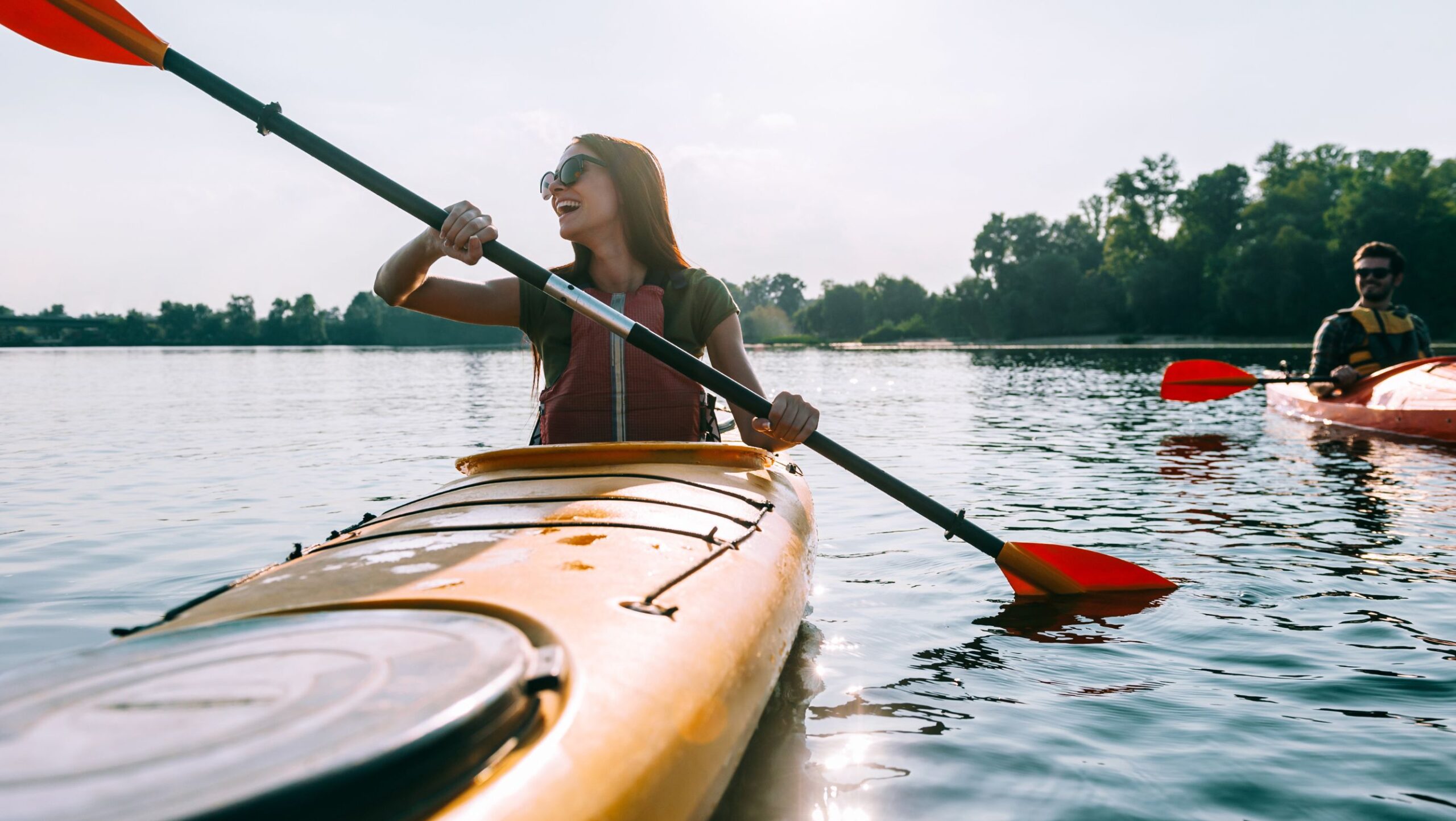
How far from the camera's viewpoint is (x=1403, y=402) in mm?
9898

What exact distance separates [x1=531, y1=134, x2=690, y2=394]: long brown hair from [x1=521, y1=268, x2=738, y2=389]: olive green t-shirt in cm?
10

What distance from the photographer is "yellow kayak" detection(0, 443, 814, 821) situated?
3.92 ft

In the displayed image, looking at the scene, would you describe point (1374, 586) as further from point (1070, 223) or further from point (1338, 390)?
point (1070, 223)

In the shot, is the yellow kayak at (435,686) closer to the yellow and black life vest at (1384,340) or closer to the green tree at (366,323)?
the yellow and black life vest at (1384,340)

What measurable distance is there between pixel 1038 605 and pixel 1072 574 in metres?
0.29

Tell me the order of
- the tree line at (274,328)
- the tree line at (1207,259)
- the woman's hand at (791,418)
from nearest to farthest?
the woman's hand at (791,418), the tree line at (1207,259), the tree line at (274,328)

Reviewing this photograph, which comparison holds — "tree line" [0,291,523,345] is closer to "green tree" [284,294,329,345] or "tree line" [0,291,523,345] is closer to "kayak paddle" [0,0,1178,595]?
"green tree" [284,294,329,345]

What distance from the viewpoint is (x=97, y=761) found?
1.18 m

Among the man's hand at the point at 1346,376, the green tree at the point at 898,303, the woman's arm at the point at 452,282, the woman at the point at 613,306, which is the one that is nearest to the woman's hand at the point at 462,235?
the woman's arm at the point at 452,282

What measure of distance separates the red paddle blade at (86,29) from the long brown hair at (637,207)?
178cm

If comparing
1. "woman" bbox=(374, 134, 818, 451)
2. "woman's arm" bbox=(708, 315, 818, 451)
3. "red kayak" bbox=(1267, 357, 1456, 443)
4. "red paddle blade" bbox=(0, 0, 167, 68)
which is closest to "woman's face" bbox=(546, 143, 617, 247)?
Result: "woman" bbox=(374, 134, 818, 451)

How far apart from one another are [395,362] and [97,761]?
54031 mm

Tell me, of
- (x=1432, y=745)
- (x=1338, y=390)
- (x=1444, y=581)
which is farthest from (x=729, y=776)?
(x=1338, y=390)

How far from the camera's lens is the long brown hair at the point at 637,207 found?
13.6ft
